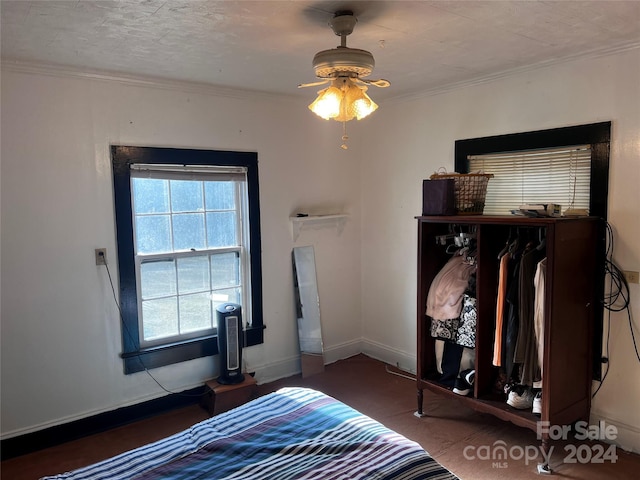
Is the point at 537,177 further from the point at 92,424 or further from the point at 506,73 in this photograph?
the point at 92,424

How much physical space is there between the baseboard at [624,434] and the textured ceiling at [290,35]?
228 cm

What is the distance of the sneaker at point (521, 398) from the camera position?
2869 millimetres

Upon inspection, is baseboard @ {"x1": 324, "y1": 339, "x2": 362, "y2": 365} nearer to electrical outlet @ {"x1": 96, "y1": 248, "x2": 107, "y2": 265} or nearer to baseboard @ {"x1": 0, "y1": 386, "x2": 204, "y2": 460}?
baseboard @ {"x1": 0, "y1": 386, "x2": 204, "y2": 460}

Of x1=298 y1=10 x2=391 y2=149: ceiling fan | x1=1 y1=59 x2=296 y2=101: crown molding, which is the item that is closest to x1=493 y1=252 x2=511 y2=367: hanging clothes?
x1=298 y1=10 x2=391 y2=149: ceiling fan

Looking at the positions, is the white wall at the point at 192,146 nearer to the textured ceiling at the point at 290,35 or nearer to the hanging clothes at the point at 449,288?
the textured ceiling at the point at 290,35

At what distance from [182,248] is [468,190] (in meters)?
2.14

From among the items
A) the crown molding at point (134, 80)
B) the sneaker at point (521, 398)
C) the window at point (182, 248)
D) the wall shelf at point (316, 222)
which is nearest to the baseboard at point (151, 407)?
the window at point (182, 248)

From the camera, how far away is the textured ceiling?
2.07 metres

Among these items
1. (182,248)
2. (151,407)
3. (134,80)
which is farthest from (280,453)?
(134,80)

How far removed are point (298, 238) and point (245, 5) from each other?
2.38 m

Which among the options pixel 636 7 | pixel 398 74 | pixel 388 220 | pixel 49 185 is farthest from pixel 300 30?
pixel 388 220

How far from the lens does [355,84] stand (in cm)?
212

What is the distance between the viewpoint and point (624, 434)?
290cm

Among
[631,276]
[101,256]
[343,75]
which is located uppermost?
[343,75]
